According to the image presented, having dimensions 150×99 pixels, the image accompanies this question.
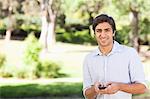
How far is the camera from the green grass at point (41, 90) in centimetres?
976

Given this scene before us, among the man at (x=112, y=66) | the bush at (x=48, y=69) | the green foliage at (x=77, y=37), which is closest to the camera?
the man at (x=112, y=66)

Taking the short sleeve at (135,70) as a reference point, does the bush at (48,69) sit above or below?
below

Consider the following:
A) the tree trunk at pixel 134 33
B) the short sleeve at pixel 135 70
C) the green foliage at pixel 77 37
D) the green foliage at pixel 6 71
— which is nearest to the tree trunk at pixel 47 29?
the tree trunk at pixel 134 33

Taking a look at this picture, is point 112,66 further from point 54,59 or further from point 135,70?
point 54,59

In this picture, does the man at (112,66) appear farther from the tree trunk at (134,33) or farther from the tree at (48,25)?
the tree trunk at (134,33)

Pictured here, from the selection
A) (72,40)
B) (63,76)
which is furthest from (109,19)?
(72,40)

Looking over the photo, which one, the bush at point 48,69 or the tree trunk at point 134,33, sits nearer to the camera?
the bush at point 48,69

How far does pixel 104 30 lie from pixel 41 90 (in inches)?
327

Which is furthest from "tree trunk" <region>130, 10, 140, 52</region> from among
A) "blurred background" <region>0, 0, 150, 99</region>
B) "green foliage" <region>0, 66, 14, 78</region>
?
"green foliage" <region>0, 66, 14, 78</region>

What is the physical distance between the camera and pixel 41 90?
1026 centimetres

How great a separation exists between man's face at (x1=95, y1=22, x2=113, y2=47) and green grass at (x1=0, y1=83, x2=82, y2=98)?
7672 mm

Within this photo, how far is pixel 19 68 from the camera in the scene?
12008 millimetres

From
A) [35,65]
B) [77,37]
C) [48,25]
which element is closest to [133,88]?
[35,65]

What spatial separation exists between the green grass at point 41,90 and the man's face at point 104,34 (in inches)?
302
